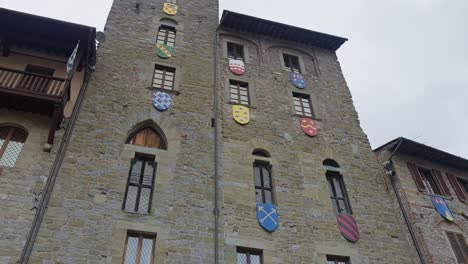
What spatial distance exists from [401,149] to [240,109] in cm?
638

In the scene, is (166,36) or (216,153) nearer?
(216,153)

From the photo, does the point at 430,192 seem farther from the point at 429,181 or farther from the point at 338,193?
the point at 338,193

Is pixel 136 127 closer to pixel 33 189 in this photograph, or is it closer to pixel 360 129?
pixel 33 189

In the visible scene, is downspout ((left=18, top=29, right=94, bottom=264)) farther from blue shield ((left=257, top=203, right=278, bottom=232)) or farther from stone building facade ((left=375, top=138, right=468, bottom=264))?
stone building facade ((left=375, top=138, right=468, bottom=264))

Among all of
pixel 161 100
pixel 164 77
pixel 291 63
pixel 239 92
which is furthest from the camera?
pixel 291 63

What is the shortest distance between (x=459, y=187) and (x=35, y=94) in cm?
1543

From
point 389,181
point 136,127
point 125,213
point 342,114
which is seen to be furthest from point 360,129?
point 125,213

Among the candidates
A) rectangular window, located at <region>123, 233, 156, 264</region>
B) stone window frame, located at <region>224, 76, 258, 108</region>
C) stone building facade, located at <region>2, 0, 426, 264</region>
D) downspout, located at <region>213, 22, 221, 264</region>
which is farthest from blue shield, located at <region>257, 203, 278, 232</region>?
stone window frame, located at <region>224, 76, 258, 108</region>

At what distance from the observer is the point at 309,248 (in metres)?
11.1

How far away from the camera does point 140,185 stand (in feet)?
37.3

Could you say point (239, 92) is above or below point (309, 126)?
above

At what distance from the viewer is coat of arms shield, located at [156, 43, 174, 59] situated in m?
15.5

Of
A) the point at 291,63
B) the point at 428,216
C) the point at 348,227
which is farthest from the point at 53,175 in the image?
the point at 428,216

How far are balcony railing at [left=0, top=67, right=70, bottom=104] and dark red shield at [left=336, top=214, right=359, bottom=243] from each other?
8.78m
